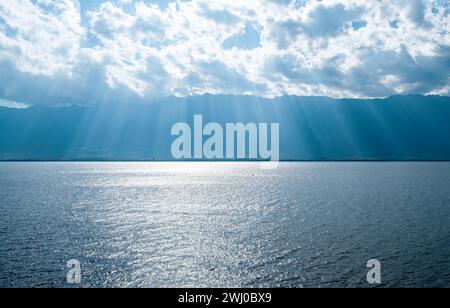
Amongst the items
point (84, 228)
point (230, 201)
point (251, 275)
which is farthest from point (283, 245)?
point (230, 201)

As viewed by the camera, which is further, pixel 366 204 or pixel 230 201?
pixel 230 201

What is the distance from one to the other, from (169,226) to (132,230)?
740 centimetres

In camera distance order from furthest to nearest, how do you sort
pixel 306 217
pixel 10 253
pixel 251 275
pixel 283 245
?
pixel 306 217
pixel 283 245
pixel 10 253
pixel 251 275

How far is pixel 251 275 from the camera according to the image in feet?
127

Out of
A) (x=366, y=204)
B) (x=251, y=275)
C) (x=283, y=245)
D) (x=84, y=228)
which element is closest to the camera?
(x=251, y=275)

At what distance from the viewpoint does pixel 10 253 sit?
149 feet

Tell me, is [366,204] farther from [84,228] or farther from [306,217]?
[84,228]
